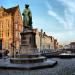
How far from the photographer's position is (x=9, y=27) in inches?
2502

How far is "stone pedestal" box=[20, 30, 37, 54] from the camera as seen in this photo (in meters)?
19.4

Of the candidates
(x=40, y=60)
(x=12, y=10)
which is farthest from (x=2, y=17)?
(x=40, y=60)

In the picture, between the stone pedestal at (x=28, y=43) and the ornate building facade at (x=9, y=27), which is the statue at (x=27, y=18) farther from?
the ornate building facade at (x=9, y=27)

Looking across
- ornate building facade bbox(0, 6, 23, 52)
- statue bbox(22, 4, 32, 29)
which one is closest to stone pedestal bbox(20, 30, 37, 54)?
statue bbox(22, 4, 32, 29)

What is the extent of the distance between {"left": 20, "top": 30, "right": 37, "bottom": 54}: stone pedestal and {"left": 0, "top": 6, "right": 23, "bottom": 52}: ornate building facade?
42452 millimetres

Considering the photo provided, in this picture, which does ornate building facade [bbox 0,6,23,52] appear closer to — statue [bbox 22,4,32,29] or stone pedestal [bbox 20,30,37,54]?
statue [bbox 22,4,32,29]

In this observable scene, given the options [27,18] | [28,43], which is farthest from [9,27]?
[28,43]

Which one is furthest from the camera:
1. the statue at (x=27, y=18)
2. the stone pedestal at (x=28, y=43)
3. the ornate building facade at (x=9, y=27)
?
the ornate building facade at (x=9, y=27)

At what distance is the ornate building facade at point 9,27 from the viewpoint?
207ft

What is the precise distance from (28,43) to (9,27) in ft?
146

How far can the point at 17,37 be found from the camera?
64.8 meters

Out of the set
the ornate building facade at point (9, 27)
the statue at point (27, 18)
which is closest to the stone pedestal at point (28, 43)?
the statue at point (27, 18)

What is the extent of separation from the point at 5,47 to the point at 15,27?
7.20m

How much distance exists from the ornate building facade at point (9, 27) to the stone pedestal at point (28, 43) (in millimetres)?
42452
